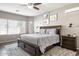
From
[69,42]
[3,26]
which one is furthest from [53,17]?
[3,26]

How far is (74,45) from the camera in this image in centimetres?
252

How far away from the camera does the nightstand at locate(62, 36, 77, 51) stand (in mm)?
2546

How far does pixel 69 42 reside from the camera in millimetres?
2691

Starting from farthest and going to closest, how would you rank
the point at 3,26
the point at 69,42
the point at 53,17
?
the point at 53,17
the point at 69,42
the point at 3,26

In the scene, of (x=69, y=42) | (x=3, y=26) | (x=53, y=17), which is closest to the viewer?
(x=3, y=26)

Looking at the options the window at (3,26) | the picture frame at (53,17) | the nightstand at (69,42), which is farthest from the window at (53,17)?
the window at (3,26)

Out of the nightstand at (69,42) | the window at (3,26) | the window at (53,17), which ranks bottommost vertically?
the nightstand at (69,42)

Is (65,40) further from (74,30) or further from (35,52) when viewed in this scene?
(35,52)

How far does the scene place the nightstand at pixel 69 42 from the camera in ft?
8.35

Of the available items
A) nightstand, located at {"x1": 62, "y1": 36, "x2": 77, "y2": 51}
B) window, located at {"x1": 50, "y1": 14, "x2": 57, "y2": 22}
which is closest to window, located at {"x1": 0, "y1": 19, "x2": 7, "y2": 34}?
window, located at {"x1": 50, "y1": 14, "x2": 57, "y2": 22}

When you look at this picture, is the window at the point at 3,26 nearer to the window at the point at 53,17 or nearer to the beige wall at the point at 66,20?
the beige wall at the point at 66,20

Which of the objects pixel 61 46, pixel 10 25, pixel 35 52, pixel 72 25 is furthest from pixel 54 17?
pixel 10 25

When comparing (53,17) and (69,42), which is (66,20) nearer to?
(53,17)

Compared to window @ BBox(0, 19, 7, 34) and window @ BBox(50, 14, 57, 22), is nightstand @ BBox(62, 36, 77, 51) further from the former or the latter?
window @ BBox(0, 19, 7, 34)
